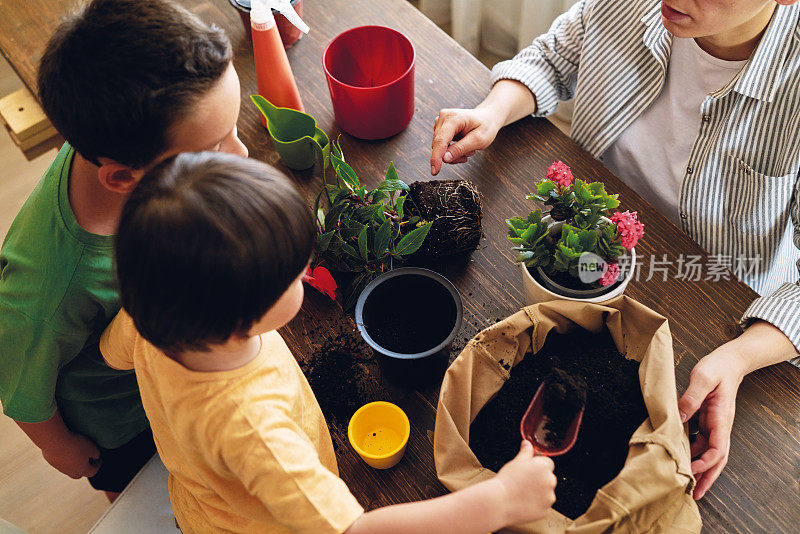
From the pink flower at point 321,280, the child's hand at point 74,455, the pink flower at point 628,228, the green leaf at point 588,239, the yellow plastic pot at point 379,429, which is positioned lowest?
the child's hand at point 74,455

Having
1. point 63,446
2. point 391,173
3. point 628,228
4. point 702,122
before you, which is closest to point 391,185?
point 391,173

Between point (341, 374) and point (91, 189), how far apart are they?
45 cm

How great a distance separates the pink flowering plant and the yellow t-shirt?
0.36 meters

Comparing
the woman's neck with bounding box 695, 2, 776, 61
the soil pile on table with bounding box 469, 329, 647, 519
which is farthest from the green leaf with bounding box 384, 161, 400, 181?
the woman's neck with bounding box 695, 2, 776, 61

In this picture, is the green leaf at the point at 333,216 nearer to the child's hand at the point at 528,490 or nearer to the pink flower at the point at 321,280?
the pink flower at the point at 321,280

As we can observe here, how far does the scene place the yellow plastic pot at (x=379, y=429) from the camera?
2.56 feet

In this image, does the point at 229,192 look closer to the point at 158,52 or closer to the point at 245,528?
the point at 158,52

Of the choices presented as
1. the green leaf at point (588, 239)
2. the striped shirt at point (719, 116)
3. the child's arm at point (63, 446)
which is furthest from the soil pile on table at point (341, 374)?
the striped shirt at point (719, 116)

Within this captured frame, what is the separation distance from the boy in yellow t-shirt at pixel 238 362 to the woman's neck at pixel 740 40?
0.80m

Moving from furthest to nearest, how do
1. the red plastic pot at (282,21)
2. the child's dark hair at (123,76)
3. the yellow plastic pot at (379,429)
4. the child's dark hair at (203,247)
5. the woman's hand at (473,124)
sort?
the red plastic pot at (282,21) → the woman's hand at (473,124) → the yellow plastic pot at (379,429) → the child's dark hair at (123,76) → the child's dark hair at (203,247)

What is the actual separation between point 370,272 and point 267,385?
10.1 inches

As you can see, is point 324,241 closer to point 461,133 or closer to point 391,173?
point 391,173

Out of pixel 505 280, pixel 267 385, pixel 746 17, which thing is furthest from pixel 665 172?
pixel 267 385

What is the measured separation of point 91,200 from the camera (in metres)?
0.82
